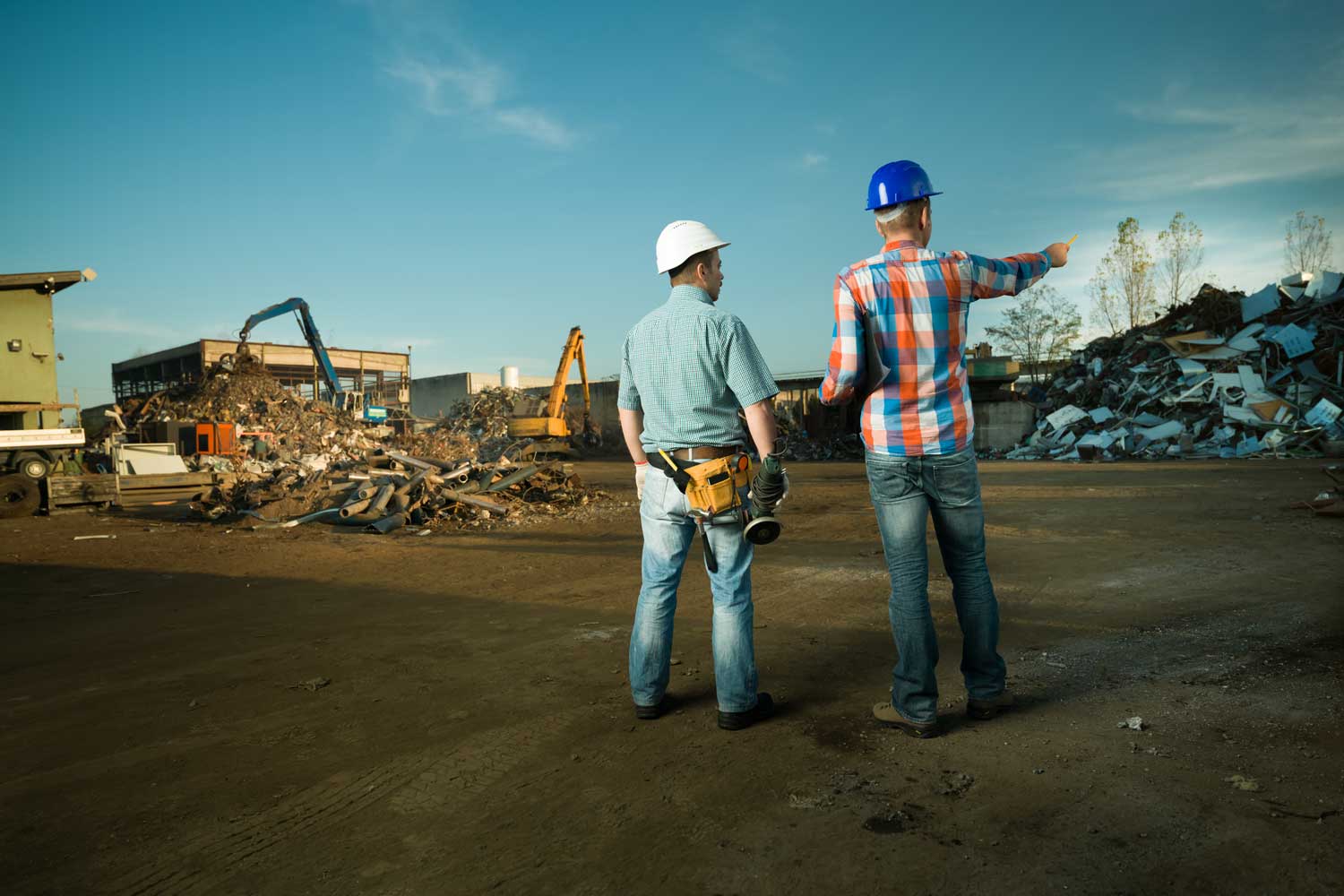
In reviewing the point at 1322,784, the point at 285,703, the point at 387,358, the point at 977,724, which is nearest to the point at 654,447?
the point at 977,724

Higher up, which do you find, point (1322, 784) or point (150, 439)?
point (150, 439)

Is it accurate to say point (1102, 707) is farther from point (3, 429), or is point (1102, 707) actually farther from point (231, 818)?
point (3, 429)

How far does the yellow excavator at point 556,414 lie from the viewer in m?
20.3

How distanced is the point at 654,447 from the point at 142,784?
7.81 ft

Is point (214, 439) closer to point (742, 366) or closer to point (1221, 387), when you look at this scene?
point (742, 366)

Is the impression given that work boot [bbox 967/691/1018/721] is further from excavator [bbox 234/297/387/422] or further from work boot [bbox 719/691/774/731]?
excavator [bbox 234/297/387/422]

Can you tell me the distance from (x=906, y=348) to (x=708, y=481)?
37.4 inches

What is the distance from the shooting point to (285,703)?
371 cm

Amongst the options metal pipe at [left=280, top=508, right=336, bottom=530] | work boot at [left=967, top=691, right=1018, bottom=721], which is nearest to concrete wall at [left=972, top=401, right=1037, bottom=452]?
metal pipe at [left=280, top=508, right=336, bottom=530]

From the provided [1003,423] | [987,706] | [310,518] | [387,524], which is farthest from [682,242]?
[1003,423]

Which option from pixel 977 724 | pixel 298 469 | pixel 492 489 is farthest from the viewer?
pixel 298 469

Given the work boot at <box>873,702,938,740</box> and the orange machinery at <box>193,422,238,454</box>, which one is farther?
the orange machinery at <box>193,422,238,454</box>

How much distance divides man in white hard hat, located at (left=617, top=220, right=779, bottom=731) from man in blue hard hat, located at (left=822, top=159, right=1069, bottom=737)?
0.43 metres

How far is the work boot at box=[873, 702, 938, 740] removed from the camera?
9.75ft
